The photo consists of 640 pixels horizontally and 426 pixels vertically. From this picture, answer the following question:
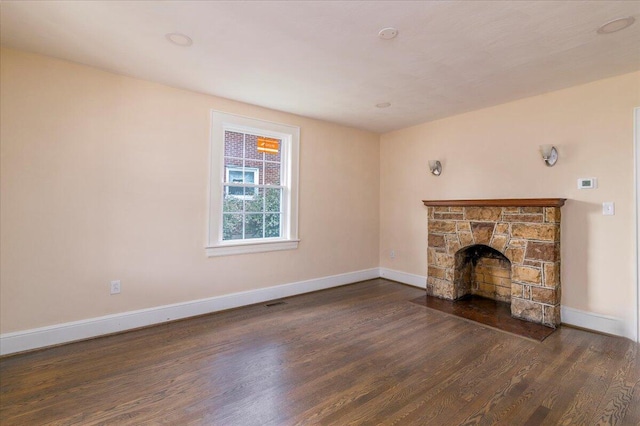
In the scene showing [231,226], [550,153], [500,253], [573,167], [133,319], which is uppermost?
[550,153]

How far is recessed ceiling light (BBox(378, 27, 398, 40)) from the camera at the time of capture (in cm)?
225

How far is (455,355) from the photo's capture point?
2.62 m

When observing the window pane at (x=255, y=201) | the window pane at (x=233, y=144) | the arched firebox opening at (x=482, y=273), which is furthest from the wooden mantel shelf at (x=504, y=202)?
the window pane at (x=233, y=144)

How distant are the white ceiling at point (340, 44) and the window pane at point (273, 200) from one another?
132 cm

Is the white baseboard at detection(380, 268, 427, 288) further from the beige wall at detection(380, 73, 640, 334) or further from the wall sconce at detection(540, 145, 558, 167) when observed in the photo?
the wall sconce at detection(540, 145, 558, 167)

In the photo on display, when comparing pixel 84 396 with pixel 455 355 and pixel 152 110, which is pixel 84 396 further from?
pixel 455 355

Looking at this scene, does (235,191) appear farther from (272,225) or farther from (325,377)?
(325,377)

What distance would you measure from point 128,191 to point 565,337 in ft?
15.5

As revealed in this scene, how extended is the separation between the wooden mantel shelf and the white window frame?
205 cm

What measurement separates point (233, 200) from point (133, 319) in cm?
170

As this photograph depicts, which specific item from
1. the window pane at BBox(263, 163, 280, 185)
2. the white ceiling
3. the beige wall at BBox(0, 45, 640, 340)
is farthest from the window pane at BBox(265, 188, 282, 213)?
the white ceiling

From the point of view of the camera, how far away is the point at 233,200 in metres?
3.87

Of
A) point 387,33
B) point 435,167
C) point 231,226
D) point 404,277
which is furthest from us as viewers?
point 404,277

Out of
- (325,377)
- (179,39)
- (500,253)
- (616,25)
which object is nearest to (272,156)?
(179,39)
